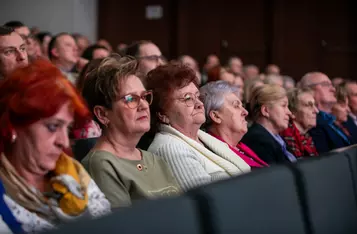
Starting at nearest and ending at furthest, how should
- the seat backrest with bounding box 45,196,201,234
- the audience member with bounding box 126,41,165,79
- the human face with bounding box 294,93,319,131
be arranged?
the seat backrest with bounding box 45,196,201,234, the audience member with bounding box 126,41,165,79, the human face with bounding box 294,93,319,131

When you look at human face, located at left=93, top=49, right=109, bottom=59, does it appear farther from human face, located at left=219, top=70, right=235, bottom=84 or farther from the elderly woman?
the elderly woman

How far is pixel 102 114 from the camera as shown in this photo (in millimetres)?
2215

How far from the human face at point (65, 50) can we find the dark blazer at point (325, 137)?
1.78 metres

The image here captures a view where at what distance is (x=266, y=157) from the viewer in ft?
10.7

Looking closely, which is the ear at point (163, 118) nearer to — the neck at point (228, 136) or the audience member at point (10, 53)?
the neck at point (228, 136)

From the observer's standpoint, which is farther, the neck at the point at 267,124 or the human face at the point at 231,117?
the neck at the point at 267,124

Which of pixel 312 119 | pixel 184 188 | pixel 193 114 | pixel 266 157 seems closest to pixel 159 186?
pixel 184 188

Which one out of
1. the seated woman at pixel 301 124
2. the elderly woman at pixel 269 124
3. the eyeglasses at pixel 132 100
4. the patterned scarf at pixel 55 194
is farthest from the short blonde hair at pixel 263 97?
the patterned scarf at pixel 55 194

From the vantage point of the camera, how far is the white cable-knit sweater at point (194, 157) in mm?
2383

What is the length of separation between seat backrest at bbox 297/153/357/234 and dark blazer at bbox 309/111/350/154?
1931 millimetres

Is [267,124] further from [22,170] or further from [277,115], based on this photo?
[22,170]

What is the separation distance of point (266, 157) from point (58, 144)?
5.93ft

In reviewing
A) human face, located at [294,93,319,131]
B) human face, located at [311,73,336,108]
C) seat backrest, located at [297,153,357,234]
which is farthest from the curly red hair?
human face, located at [311,73,336,108]

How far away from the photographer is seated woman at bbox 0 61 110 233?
157 cm
